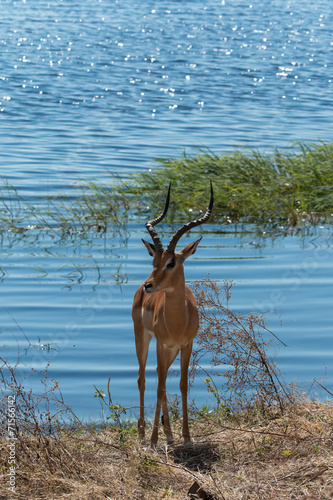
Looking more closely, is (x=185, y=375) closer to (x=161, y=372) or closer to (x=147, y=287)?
(x=161, y=372)

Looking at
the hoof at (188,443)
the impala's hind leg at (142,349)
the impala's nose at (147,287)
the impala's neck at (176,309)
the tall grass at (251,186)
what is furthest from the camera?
the tall grass at (251,186)

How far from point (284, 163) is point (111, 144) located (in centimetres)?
912

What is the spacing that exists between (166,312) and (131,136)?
22153 mm

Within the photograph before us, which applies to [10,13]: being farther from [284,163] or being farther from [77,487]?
[77,487]

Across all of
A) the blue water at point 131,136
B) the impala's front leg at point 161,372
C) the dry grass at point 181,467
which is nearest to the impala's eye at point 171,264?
the impala's front leg at point 161,372

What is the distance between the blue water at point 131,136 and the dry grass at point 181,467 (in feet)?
6.65

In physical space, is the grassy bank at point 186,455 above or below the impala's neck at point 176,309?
below

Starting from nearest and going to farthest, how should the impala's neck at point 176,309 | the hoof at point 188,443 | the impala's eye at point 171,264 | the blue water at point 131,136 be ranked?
the impala's eye at point 171,264 → the impala's neck at point 176,309 → the hoof at point 188,443 → the blue water at point 131,136

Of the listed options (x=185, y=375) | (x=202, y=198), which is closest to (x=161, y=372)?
(x=185, y=375)

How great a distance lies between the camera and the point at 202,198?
17438mm

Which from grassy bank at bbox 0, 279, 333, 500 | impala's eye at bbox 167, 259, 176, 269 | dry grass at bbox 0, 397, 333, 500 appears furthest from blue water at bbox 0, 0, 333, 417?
impala's eye at bbox 167, 259, 176, 269

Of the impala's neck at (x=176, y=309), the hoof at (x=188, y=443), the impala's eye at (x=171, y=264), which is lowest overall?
the hoof at (x=188, y=443)

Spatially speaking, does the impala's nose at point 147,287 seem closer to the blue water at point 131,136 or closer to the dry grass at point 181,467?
the dry grass at point 181,467

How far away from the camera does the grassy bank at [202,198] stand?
17.0 m
